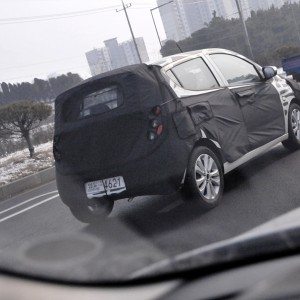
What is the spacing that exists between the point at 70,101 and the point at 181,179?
4.81ft

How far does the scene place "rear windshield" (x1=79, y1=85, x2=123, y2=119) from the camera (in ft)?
17.2

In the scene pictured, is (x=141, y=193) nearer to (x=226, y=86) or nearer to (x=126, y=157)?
(x=126, y=157)

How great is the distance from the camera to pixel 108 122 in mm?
5188

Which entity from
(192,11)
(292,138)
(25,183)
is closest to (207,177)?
(292,138)

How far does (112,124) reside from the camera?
5164mm

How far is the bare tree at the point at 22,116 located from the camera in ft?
53.7

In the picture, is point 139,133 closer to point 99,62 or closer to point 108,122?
point 108,122

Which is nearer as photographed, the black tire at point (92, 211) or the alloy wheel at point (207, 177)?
the alloy wheel at point (207, 177)

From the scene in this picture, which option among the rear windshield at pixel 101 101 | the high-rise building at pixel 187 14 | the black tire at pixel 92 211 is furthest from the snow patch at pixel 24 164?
→ the high-rise building at pixel 187 14

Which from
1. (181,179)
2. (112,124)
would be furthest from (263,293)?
(112,124)

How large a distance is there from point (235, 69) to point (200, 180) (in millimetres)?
1816

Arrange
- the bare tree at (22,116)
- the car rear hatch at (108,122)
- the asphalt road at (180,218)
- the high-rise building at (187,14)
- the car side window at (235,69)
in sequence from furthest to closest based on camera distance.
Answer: the high-rise building at (187,14), the bare tree at (22,116), the car side window at (235,69), the car rear hatch at (108,122), the asphalt road at (180,218)

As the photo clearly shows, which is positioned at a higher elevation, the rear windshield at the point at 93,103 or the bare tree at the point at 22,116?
the rear windshield at the point at 93,103

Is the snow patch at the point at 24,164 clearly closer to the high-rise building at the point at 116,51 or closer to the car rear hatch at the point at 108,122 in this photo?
the car rear hatch at the point at 108,122
